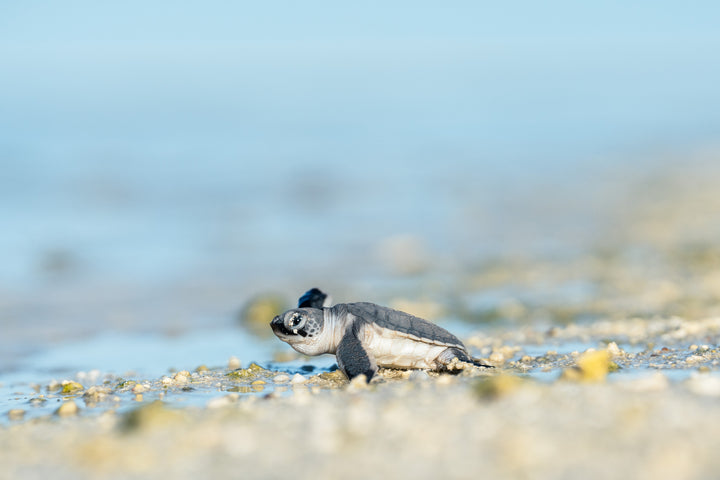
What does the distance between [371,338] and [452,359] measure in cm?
47

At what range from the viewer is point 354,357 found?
166 inches

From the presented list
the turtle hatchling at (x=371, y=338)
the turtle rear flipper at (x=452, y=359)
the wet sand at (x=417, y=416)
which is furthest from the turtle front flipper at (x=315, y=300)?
the turtle rear flipper at (x=452, y=359)

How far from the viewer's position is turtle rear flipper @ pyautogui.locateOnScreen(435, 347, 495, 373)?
14.1ft

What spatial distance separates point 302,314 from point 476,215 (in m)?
10.0

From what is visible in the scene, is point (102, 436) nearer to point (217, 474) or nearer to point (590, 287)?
point (217, 474)

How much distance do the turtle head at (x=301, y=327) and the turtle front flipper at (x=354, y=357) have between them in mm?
150

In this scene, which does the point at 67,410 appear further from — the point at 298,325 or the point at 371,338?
the point at 371,338

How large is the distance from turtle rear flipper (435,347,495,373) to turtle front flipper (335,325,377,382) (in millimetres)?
407

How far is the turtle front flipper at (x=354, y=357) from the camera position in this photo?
4137 millimetres

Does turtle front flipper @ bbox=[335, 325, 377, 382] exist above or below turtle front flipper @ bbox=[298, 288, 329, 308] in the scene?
below

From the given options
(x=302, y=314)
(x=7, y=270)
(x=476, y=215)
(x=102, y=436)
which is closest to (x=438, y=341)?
(x=302, y=314)

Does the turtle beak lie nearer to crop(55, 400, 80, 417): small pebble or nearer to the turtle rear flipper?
the turtle rear flipper

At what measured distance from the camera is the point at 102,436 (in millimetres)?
2957

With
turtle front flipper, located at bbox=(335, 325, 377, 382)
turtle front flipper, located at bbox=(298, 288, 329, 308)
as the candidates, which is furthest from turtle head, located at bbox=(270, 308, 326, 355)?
turtle front flipper, located at bbox=(298, 288, 329, 308)
